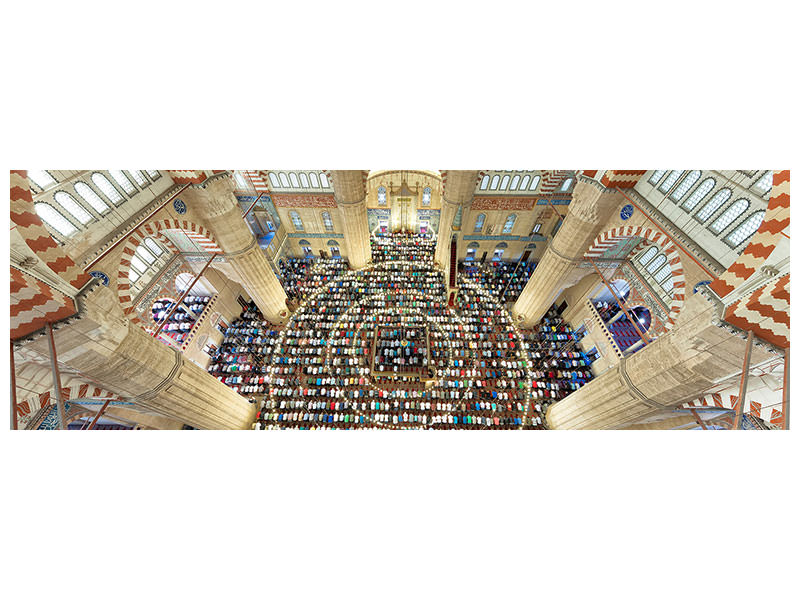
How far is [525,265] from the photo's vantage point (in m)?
23.6

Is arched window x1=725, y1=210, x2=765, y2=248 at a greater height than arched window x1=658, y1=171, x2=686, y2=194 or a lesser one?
lesser

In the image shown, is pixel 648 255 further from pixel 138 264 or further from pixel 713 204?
pixel 138 264

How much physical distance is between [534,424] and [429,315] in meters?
8.87

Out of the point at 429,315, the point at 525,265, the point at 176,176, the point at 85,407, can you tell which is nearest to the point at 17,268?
the point at 85,407

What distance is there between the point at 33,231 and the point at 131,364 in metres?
4.24

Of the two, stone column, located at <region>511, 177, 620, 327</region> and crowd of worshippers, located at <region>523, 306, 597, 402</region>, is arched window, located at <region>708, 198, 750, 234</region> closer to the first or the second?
stone column, located at <region>511, 177, 620, 327</region>

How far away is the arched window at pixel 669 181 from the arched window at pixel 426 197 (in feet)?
54.9

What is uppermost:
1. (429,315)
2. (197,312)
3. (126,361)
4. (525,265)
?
(525,265)

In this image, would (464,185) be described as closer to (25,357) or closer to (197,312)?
(197,312)

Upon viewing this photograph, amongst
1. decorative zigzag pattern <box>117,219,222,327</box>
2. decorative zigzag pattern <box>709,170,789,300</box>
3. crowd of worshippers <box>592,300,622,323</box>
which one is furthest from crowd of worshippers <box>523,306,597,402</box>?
decorative zigzag pattern <box>117,219,222,327</box>

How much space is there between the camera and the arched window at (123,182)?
11363mm

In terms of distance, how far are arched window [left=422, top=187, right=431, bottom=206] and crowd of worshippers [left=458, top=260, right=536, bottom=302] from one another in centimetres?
662

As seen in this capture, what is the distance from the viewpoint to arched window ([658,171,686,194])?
449 inches

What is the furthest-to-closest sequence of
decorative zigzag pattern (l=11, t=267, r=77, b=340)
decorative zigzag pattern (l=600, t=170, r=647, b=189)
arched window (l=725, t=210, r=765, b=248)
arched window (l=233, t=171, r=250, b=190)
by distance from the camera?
arched window (l=233, t=171, r=250, b=190), decorative zigzag pattern (l=600, t=170, r=647, b=189), arched window (l=725, t=210, r=765, b=248), decorative zigzag pattern (l=11, t=267, r=77, b=340)
